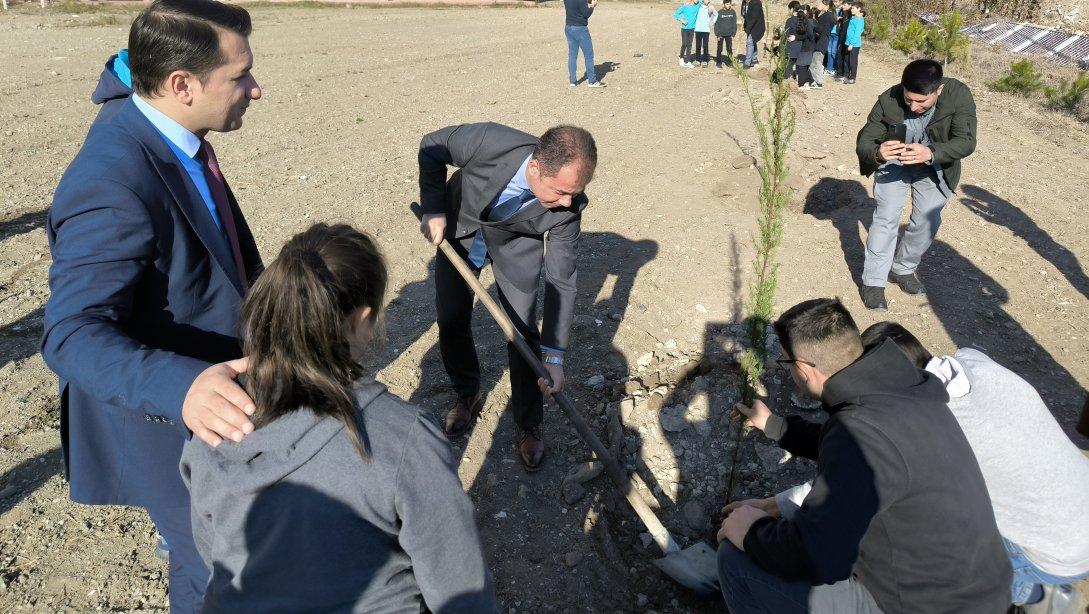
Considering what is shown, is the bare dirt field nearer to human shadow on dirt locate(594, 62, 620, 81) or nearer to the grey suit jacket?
the grey suit jacket

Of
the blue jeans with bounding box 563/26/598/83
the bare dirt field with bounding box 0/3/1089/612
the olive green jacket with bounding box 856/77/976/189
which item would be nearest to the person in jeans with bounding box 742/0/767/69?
the bare dirt field with bounding box 0/3/1089/612

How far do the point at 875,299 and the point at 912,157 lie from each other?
1.02m

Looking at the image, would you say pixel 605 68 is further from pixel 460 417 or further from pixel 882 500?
pixel 882 500

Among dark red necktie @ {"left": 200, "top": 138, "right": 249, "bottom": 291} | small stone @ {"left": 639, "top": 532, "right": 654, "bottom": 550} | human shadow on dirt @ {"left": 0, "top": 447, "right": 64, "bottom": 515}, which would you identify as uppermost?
dark red necktie @ {"left": 200, "top": 138, "right": 249, "bottom": 291}

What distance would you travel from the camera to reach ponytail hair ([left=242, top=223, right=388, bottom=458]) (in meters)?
1.40

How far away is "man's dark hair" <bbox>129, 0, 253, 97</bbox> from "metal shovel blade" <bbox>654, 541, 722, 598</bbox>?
8.23 feet

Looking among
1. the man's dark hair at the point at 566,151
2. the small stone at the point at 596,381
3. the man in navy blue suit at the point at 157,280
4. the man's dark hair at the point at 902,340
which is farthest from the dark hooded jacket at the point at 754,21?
the man in navy blue suit at the point at 157,280

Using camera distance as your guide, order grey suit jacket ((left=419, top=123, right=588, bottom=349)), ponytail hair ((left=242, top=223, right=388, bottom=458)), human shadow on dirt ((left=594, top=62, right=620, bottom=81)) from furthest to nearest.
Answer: human shadow on dirt ((left=594, top=62, right=620, bottom=81)) < grey suit jacket ((left=419, top=123, right=588, bottom=349)) < ponytail hair ((left=242, top=223, right=388, bottom=458))

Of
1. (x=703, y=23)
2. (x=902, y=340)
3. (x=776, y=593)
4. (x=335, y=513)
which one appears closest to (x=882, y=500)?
(x=776, y=593)

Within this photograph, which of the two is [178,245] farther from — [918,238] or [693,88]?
[693,88]

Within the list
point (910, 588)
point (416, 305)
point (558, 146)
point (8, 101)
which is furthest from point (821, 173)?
point (8, 101)

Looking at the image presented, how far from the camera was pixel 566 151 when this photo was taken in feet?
9.59

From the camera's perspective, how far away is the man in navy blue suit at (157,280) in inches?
62.3

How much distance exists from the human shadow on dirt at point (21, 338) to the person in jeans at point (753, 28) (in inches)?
430
